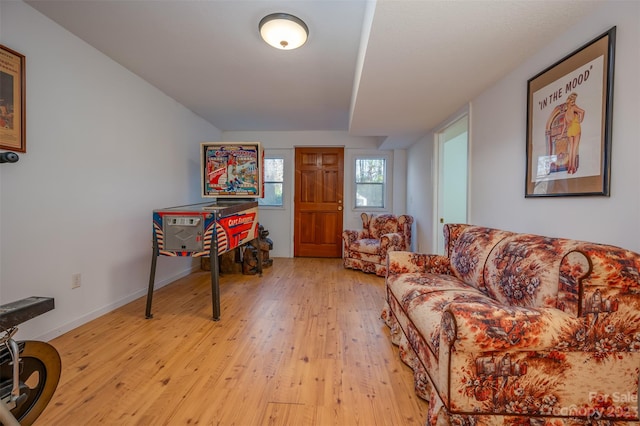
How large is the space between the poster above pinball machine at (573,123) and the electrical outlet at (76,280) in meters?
3.57

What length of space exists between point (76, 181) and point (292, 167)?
134 inches

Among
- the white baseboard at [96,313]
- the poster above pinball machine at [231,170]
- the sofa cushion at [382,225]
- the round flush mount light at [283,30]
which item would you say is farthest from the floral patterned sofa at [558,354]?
the sofa cushion at [382,225]

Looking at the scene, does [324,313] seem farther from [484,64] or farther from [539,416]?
[484,64]

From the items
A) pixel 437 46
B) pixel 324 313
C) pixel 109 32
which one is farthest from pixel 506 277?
pixel 109 32

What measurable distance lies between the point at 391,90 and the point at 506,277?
1692mm

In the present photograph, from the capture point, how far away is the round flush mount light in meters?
1.90

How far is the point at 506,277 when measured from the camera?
1576 millimetres

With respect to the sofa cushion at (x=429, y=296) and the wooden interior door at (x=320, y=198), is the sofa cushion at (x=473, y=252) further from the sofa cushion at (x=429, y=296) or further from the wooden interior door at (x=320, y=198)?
the wooden interior door at (x=320, y=198)

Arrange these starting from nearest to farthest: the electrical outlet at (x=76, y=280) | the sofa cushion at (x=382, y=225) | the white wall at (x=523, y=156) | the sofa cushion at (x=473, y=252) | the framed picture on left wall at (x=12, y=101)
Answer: the white wall at (x=523, y=156) → the framed picture on left wall at (x=12, y=101) → the sofa cushion at (x=473, y=252) → the electrical outlet at (x=76, y=280) → the sofa cushion at (x=382, y=225)

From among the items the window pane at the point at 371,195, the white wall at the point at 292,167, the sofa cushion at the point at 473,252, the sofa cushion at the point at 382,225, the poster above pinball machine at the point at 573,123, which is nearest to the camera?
the poster above pinball machine at the point at 573,123

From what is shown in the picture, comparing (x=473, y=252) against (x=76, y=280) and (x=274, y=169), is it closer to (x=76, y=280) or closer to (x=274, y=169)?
(x=76, y=280)

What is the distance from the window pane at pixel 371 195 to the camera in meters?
5.33

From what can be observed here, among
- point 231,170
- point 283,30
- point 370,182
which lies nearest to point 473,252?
point 283,30

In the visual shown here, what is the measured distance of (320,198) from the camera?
17.4 ft
